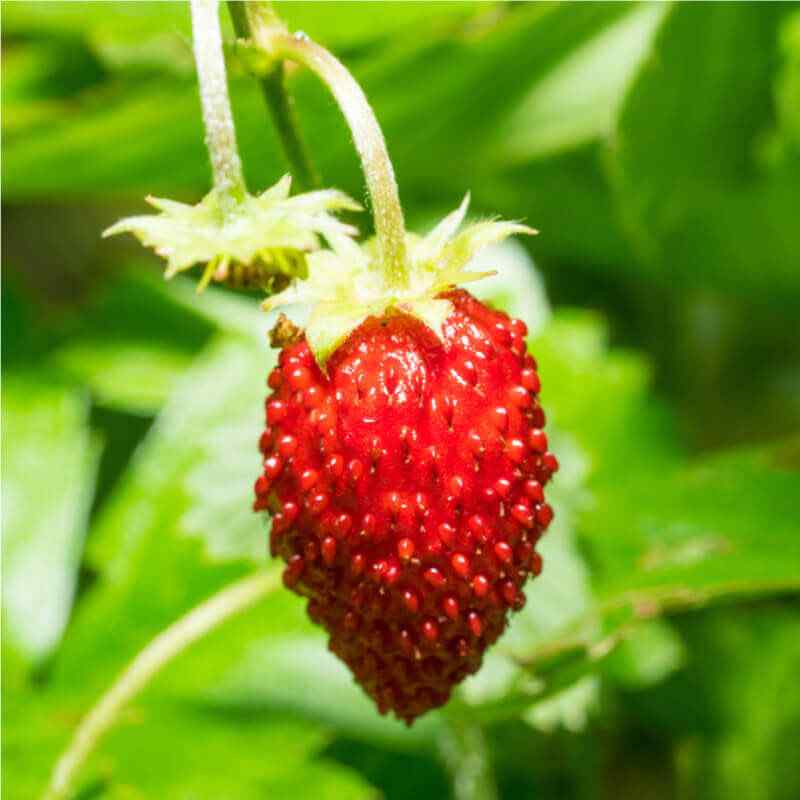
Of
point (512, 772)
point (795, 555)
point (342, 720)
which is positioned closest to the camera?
point (795, 555)

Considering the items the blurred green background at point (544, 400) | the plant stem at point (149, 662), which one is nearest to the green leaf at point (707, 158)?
the blurred green background at point (544, 400)

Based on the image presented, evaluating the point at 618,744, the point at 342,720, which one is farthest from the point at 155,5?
the point at 618,744

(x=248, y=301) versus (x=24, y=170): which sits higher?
(x=24, y=170)

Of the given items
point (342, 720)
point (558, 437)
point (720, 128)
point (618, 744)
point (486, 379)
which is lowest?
point (618, 744)

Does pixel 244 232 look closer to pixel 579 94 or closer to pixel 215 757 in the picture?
pixel 215 757

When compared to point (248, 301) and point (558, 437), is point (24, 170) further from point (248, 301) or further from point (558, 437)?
point (558, 437)

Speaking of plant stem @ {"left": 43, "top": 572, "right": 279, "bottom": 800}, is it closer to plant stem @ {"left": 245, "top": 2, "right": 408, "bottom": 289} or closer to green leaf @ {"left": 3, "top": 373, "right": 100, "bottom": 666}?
green leaf @ {"left": 3, "top": 373, "right": 100, "bottom": 666}

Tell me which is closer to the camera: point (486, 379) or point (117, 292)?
point (486, 379)
